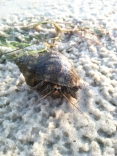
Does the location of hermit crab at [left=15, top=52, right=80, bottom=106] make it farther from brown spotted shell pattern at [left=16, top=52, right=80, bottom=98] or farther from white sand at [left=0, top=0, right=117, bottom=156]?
white sand at [left=0, top=0, right=117, bottom=156]

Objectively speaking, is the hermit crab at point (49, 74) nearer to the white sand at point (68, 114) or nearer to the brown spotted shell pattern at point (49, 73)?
the brown spotted shell pattern at point (49, 73)

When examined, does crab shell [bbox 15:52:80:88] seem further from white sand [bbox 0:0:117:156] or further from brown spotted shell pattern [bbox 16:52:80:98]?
white sand [bbox 0:0:117:156]

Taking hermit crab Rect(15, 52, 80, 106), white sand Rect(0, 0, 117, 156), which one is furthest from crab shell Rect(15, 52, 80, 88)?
white sand Rect(0, 0, 117, 156)

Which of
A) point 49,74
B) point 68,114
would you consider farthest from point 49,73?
point 68,114

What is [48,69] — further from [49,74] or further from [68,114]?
[68,114]

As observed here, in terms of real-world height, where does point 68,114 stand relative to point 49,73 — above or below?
below

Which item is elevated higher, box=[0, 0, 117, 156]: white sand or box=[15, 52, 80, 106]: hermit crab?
box=[15, 52, 80, 106]: hermit crab
